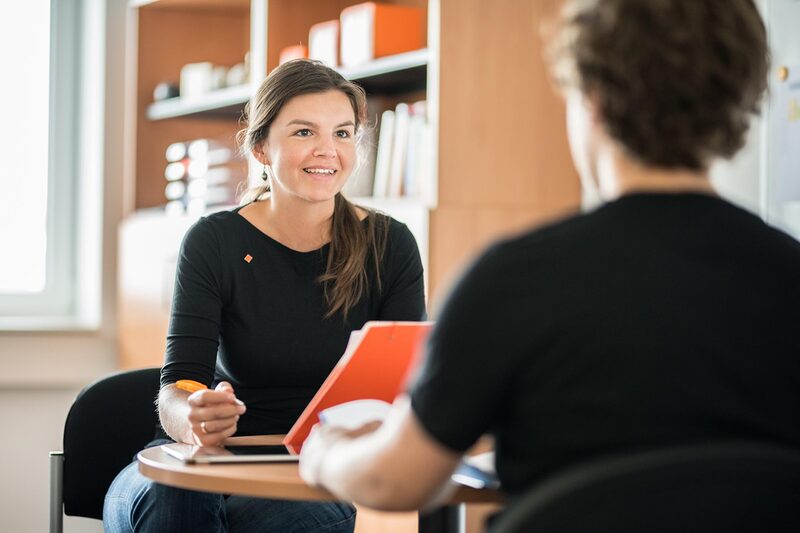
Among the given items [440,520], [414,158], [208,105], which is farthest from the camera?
[208,105]

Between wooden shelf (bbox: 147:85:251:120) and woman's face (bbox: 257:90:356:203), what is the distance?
1.52m

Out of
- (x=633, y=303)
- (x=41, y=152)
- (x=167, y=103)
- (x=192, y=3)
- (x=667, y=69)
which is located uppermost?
(x=192, y=3)

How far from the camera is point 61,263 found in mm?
4367

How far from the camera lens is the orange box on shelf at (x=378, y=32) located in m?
2.94

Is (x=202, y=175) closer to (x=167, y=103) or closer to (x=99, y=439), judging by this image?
(x=167, y=103)

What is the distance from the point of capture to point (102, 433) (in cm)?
201

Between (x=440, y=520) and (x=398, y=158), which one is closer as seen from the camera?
(x=440, y=520)

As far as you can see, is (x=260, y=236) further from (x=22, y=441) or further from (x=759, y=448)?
(x=22, y=441)

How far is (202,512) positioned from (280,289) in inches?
17.5

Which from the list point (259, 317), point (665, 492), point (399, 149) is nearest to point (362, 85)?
point (399, 149)

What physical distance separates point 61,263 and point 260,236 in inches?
105

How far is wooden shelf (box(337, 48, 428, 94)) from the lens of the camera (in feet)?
9.18

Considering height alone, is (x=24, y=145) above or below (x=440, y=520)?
above

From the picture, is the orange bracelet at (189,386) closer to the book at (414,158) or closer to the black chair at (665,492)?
the black chair at (665,492)
